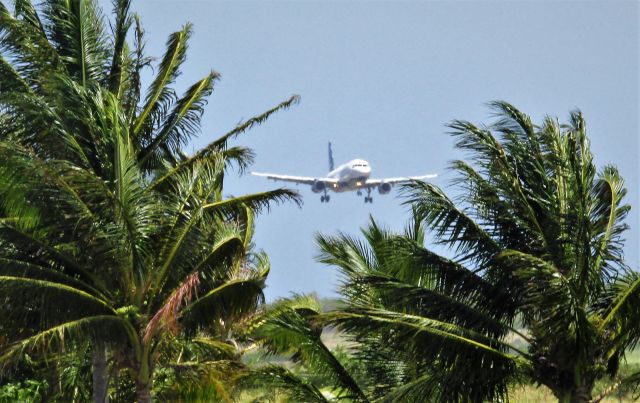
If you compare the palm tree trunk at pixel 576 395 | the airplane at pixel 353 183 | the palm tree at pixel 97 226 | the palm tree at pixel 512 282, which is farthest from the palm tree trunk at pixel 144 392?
the airplane at pixel 353 183

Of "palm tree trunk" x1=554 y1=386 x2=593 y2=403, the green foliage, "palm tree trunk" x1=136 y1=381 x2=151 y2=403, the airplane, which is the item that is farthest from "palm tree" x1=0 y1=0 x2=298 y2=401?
the airplane

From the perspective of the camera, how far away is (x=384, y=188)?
124688mm

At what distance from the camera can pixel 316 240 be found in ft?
81.0

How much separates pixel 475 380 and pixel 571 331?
6.55ft

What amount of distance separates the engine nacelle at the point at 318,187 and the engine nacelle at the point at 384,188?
5.70 meters

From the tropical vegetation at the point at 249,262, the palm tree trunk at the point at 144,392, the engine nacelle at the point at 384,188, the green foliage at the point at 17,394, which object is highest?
the engine nacelle at the point at 384,188

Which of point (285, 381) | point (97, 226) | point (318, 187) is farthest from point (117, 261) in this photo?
point (318, 187)

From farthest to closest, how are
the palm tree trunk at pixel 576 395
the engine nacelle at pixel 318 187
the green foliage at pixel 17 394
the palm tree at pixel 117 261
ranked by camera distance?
1. the engine nacelle at pixel 318 187
2. the green foliage at pixel 17 394
3. the palm tree at pixel 117 261
4. the palm tree trunk at pixel 576 395

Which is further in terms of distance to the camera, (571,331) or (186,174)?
(186,174)

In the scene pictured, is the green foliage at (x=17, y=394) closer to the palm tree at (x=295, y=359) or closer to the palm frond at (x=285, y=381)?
the palm tree at (x=295, y=359)

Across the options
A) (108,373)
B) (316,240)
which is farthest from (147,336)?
(316,240)

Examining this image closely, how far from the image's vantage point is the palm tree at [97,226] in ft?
72.5

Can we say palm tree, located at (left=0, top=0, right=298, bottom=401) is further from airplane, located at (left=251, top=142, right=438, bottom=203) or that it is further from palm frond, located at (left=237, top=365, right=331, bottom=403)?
airplane, located at (left=251, top=142, right=438, bottom=203)

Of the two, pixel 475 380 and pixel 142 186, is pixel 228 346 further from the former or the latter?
pixel 475 380
